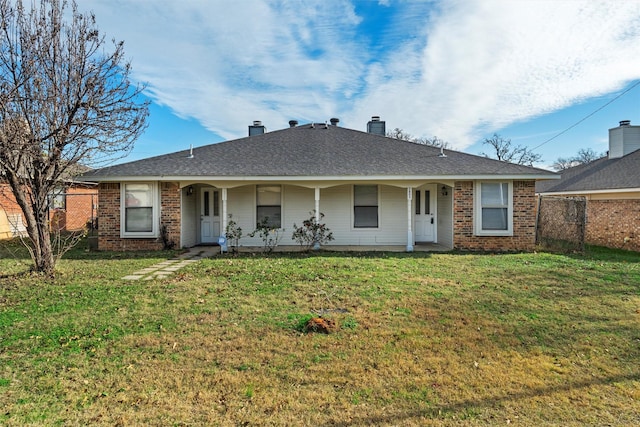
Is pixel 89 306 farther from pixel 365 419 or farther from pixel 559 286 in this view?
pixel 559 286

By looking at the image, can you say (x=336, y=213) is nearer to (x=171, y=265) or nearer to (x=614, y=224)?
(x=171, y=265)

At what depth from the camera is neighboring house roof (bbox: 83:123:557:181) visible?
1098 centimetres

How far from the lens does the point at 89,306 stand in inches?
217

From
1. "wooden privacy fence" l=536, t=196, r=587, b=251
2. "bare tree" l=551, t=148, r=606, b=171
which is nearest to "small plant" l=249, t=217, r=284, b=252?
"wooden privacy fence" l=536, t=196, r=587, b=251

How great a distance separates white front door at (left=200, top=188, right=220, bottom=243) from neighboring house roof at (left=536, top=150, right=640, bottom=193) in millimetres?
A: 13930

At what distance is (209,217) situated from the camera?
43.4 ft

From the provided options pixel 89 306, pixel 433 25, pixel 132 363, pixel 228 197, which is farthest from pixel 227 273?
pixel 433 25

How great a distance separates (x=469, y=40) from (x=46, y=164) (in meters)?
11.1

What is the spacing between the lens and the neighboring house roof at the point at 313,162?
1098cm

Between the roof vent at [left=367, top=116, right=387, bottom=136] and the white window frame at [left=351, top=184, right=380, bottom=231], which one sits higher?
the roof vent at [left=367, top=116, right=387, bottom=136]

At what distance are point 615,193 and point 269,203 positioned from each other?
12.2 metres

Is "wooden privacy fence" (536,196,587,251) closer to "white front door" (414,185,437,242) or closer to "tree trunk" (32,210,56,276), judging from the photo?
"white front door" (414,185,437,242)

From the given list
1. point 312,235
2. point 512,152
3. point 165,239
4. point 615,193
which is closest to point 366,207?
point 312,235

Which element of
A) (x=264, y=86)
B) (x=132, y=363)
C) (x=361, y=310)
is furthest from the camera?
(x=264, y=86)
